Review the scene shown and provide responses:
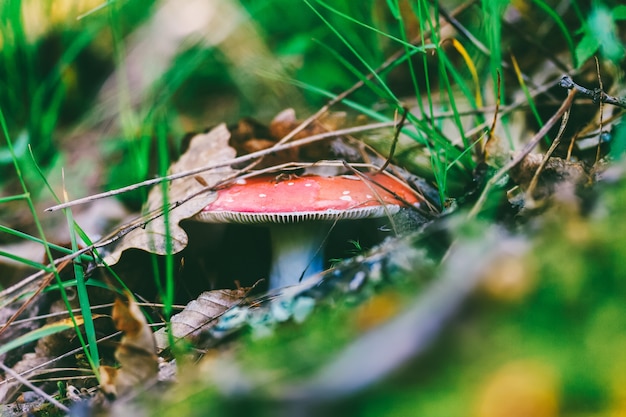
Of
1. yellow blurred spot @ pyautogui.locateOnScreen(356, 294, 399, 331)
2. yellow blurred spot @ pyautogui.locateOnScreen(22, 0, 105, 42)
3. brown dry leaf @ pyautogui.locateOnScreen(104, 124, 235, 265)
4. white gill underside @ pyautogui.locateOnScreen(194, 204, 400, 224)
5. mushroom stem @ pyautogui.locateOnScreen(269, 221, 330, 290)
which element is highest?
yellow blurred spot @ pyautogui.locateOnScreen(22, 0, 105, 42)

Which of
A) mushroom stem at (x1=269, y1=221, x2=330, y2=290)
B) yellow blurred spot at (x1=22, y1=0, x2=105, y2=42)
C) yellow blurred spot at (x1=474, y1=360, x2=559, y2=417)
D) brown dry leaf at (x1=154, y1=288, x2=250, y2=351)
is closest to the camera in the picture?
yellow blurred spot at (x1=474, y1=360, x2=559, y2=417)

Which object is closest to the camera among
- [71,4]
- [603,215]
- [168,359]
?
[603,215]

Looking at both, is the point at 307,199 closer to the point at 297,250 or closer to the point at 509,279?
the point at 297,250

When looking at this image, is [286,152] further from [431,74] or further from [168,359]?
[431,74]

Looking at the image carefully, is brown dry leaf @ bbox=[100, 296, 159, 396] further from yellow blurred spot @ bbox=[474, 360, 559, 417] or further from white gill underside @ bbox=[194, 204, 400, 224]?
yellow blurred spot @ bbox=[474, 360, 559, 417]

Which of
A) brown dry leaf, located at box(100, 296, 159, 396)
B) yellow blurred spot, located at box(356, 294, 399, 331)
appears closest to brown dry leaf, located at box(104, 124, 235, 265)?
brown dry leaf, located at box(100, 296, 159, 396)

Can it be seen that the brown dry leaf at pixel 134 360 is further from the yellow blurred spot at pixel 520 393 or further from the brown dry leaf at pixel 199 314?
the yellow blurred spot at pixel 520 393

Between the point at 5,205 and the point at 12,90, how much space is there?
24.5 inches

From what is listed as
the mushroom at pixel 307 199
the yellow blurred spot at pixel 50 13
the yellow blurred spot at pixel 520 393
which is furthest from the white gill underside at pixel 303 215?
the yellow blurred spot at pixel 50 13

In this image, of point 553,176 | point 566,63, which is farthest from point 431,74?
point 553,176

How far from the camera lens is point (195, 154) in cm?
198

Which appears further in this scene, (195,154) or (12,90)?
(12,90)

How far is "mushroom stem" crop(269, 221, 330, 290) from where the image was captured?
173 cm

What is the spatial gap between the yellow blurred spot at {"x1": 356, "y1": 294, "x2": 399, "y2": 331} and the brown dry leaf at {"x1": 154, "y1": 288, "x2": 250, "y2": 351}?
77cm
